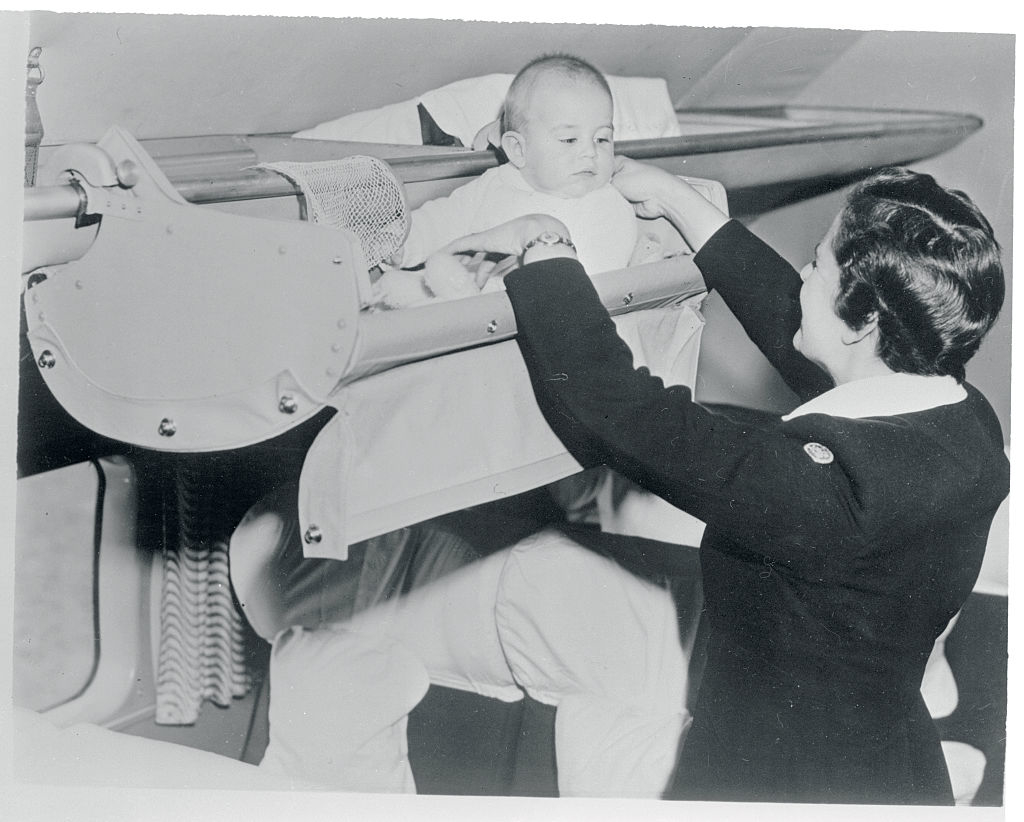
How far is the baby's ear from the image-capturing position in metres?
1.22

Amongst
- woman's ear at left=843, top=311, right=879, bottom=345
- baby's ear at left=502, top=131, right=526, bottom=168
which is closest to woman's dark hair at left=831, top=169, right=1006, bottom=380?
woman's ear at left=843, top=311, right=879, bottom=345

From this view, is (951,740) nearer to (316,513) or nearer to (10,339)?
(316,513)

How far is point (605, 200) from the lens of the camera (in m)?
1.21

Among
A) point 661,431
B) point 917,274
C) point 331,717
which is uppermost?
point 917,274

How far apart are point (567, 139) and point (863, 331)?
1.26 feet

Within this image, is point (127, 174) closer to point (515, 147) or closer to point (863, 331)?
point (515, 147)

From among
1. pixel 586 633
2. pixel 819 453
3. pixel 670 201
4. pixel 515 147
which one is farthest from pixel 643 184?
pixel 586 633

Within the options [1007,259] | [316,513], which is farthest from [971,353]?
[316,513]

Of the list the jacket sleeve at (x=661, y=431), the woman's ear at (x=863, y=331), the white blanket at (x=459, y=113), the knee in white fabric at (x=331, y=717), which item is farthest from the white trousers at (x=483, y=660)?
the white blanket at (x=459, y=113)

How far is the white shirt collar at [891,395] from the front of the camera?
1.15 meters

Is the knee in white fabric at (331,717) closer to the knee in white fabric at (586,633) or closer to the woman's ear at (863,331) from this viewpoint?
the knee in white fabric at (586,633)

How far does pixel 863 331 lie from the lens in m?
1.17

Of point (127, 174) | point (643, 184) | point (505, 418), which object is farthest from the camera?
point (643, 184)

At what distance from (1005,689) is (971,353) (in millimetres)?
426
